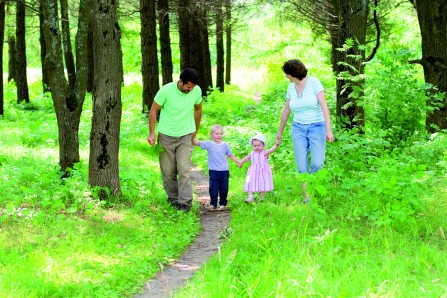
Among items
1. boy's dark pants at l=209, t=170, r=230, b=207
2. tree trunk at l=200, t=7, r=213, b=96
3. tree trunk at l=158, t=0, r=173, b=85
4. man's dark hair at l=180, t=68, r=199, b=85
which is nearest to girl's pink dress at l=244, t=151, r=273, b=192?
boy's dark pants at l=209, t=170, r=230, b=207

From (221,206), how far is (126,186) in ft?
4.82

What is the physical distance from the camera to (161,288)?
564 cm

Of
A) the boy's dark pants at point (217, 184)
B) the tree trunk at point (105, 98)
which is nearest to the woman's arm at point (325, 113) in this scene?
the boy's dark pants at point (217, 184)

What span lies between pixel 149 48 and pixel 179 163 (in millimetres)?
10248

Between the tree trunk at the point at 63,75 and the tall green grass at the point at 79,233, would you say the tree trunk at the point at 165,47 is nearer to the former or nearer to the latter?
the tall green grass at the point at 79,233

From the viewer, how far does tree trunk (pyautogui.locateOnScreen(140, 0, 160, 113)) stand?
17750mm

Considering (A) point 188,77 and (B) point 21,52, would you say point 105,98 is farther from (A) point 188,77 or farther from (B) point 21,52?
(B) point 21,52

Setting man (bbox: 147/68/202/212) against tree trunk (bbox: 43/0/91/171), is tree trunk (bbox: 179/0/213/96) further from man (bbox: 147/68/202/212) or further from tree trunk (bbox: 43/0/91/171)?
man (bbox: 147/68/202/212)

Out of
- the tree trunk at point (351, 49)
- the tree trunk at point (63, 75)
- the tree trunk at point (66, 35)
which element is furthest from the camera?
the tree trunk at point (66, 35)

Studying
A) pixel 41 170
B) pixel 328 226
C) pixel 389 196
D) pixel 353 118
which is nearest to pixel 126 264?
pixel 328 226

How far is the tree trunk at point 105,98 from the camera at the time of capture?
8.12m

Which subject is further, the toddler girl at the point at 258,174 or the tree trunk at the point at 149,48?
the tree trunk at the point at 149,48

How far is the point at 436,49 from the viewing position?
1220 centimetres

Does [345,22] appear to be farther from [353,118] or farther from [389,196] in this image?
[389,196]
